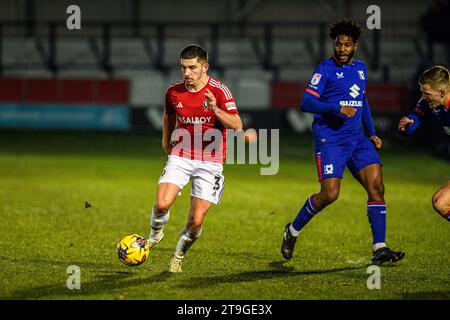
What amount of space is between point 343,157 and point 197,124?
1585 mm

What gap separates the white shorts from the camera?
8414 millimetres

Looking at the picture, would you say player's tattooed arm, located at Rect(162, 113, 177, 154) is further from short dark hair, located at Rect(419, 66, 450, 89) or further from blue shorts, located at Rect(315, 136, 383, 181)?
short dark hair, located at Rect(419, 66, 450, 89)

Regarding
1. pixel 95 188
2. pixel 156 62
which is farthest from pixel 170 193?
pixel 156 62

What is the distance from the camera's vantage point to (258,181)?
57.1 ft

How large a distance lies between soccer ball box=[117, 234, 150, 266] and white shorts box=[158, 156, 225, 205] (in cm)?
67

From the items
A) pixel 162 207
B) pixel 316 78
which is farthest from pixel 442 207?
pixel 162 207

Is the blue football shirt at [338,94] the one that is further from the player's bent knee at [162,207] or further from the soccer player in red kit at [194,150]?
the player's bent knee at [162,207]

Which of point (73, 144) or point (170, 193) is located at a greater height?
point (170, 193)

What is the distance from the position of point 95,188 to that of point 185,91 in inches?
296

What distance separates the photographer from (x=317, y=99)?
8.78m

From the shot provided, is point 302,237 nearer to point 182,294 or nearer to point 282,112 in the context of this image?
point 182,294

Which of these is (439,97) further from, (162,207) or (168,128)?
(162,207)

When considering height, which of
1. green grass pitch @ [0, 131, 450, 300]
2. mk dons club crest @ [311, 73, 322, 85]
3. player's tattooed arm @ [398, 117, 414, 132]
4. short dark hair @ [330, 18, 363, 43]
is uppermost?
short dark hair @ [330, 18, 363, 43]

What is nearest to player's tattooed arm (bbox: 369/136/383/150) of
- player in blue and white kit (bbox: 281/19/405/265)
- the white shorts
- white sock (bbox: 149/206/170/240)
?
player in blue and white kit (bbox: 281/19/405/265)
